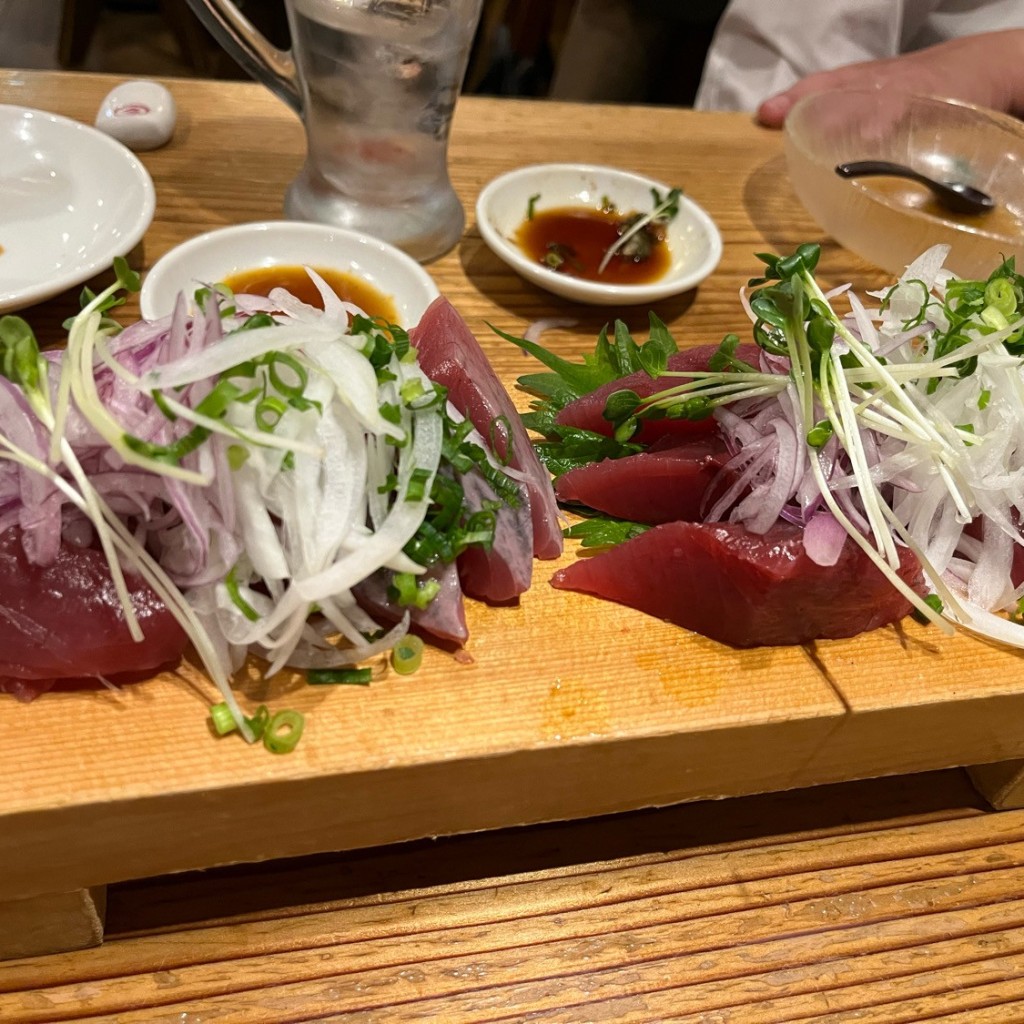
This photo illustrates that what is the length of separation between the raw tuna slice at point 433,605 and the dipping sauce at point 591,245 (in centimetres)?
140

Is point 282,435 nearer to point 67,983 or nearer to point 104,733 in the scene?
point 104,733

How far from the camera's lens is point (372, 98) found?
7.63 ft

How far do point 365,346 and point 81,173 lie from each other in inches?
58.9

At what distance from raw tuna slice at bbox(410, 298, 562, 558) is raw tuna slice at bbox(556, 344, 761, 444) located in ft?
0.63

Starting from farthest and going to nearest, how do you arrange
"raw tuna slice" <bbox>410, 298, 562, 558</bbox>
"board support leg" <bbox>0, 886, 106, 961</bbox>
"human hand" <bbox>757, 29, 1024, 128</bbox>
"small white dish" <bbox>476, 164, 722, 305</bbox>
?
"human hand" <bbox>757, 29, 1024, 128</bbox> → "small white dish" <bbox>476, 164, 722, 305</bbox> → "raw tuna slice" <bbox>410, 298, 562, 558</bbox> → "board support leg" <bbox>0, 886, 106, 961</bbox>

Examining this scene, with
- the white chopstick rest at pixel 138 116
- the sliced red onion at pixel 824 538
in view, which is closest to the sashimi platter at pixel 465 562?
the sliced red onion at pixel 824 538

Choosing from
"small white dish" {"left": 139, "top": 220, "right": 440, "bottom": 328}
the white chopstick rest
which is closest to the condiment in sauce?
"small white dish" {"left": 139, "top": 220, "right": 440, "bottom": 328}

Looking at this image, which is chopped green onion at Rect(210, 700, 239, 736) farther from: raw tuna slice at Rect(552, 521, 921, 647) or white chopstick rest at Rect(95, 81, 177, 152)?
white chopstick rest at Rect(95, 81, 177, 152)

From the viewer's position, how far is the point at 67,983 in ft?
4.40

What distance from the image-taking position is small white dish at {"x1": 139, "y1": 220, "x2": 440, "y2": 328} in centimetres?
214

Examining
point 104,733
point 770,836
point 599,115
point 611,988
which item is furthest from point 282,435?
point 599,115

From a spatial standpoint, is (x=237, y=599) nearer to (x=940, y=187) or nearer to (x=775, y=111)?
(x=940, y=187)

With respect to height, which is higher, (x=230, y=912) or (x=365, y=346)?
(x=365, y=346)

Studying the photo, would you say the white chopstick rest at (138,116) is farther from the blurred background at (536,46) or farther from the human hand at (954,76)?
the human hand at (954,76)
